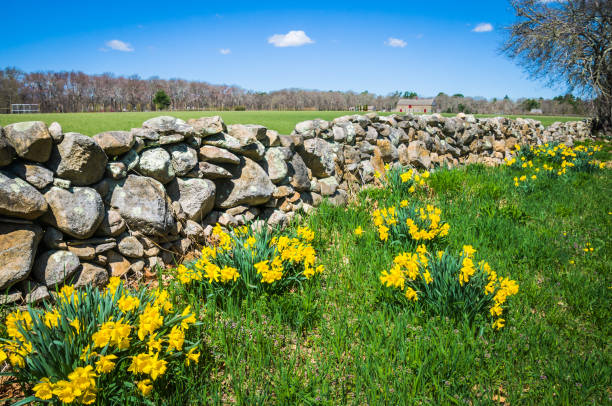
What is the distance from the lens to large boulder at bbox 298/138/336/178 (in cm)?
538

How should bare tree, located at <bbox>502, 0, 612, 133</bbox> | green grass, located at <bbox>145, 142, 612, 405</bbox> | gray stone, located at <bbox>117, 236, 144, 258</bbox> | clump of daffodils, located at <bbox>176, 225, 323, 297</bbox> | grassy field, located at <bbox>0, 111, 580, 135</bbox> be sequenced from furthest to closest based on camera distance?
bare tree, located at <bbox>502, 0, 612, 133</bbox>
grassy field, located at <bbox>0, 111, 580, 135</bbox>
gray stone, located at <bbox>117, 236, 144, 258</bbox>
clump of daffodils, located at <bbox>176, 225, 323, 297</bbox>
green grass, located at <bbox>145, 142, 612, 405</bbox>

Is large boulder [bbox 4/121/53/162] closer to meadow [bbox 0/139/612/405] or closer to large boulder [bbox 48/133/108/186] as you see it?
large boulder [bbox 48/133/108/186]

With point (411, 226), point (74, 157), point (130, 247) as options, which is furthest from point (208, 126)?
point (411, 226)

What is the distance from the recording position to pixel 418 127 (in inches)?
318

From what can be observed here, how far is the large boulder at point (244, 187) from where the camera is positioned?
4.18 meters

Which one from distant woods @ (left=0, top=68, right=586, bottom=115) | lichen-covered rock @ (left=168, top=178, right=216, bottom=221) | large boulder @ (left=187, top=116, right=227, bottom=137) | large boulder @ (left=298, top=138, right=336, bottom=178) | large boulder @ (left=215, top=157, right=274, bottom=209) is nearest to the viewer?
lichen-covered rock @ (left=168, top=178, right=216, bottom=221)

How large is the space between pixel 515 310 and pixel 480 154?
28.0ft

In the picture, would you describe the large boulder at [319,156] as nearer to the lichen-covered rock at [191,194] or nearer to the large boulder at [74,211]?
the lichen-covered rock at [191,194]

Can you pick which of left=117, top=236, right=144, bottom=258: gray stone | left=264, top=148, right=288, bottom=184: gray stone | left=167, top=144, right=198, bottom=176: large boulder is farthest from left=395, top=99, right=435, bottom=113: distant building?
left=117, top=236, right=144, bottom=258: gray stone

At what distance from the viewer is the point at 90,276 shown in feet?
9.86

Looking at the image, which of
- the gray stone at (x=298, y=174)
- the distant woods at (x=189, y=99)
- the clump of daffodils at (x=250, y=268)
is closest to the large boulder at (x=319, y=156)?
the gray stone at (x=298, y=174)

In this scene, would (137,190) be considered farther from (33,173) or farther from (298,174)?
(298,174)

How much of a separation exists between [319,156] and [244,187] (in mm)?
1685

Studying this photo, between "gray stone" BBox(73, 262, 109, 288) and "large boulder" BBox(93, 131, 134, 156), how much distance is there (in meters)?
1.12
